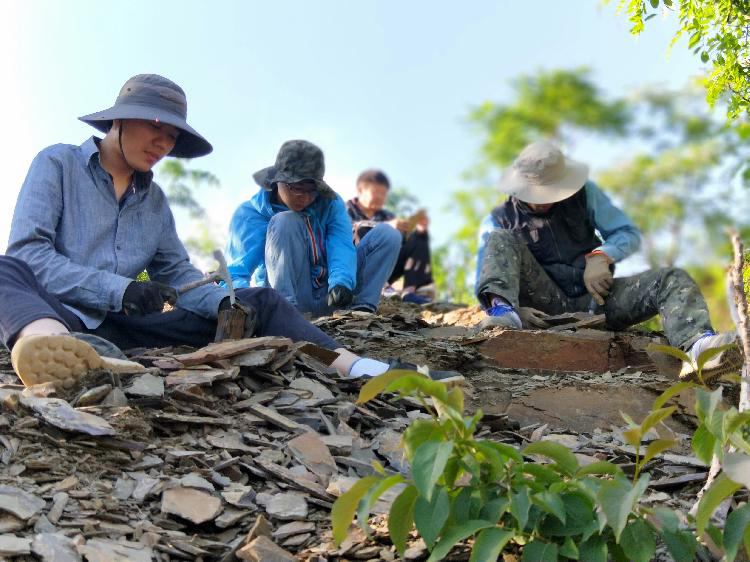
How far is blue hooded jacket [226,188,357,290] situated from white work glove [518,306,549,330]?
1081 mm

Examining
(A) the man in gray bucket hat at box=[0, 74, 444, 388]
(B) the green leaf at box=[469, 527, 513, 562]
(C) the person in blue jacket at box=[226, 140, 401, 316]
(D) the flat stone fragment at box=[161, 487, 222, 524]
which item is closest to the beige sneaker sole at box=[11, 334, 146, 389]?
(A) the man in gray bucket hat at box=[0, 74, 444, 388]

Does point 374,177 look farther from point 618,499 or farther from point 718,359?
point 618,499

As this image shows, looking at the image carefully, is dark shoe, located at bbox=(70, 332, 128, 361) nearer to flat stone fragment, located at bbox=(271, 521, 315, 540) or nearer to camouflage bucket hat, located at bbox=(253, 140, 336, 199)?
flat stone fragment, located at bbox=(271, 521, 315, 540)

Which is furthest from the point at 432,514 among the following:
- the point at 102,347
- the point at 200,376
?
the point at 102,347

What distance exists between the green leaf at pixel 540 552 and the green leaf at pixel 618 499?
0.55 feet

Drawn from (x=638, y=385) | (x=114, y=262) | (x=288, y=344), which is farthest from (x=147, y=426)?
(x=638, y=385)

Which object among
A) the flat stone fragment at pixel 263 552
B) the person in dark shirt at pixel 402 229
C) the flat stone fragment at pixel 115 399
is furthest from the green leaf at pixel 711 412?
the person in dark shirt at pixel 402 229

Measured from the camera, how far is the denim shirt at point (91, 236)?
400 centimetres

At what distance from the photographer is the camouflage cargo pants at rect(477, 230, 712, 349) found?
16.2ft

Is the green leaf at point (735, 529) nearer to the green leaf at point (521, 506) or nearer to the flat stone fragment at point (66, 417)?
the green leaf at point (521, 506)

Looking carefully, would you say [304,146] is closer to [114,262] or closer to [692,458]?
[114,262]

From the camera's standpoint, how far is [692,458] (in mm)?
3613

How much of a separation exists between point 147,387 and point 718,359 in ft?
8.53

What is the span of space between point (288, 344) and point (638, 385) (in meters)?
1.77
